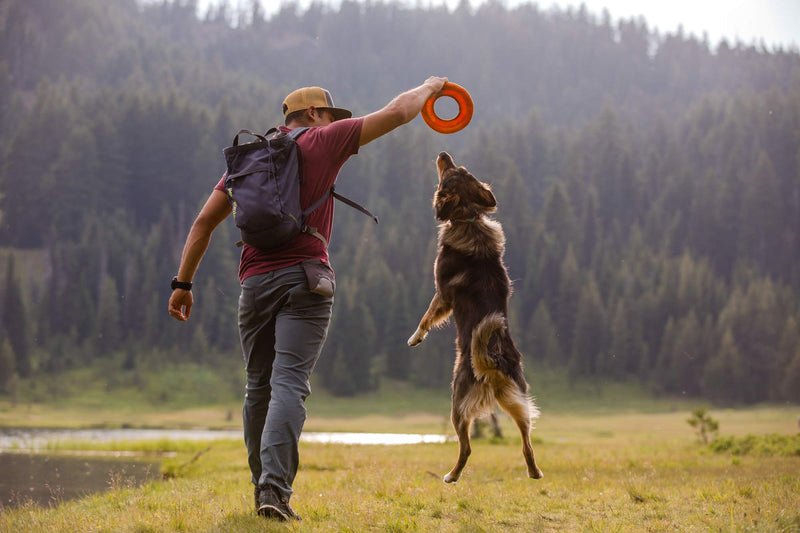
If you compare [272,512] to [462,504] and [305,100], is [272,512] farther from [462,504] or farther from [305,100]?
[305,100]

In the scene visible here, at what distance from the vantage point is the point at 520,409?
541cm

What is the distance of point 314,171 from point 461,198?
1.44 metres

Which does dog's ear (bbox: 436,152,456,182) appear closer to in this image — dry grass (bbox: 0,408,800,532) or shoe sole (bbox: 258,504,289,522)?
dry grass (bbox: 0,408,800,532)

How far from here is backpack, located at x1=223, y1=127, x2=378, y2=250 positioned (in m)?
4.47

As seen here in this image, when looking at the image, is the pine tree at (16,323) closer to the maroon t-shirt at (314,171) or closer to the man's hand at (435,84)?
the maroon t-shirt at (314,171)

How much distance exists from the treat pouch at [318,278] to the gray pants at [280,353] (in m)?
0.06

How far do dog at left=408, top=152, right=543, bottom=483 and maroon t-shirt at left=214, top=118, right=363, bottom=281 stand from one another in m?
1.27

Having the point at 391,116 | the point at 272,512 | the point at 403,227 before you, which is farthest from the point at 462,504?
the point at 403,227

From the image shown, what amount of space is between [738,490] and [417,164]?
282 ft

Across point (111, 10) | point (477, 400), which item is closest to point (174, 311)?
point (477, 400)

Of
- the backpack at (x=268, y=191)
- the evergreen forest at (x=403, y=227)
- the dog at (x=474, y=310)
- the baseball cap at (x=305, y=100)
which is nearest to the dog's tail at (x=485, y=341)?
the dog at (x=474, y=310)

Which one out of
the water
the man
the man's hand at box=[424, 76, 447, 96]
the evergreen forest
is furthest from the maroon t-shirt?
the evergreen forest

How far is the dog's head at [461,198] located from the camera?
5648 millimetres

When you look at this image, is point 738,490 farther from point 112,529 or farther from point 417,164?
point 417,164
